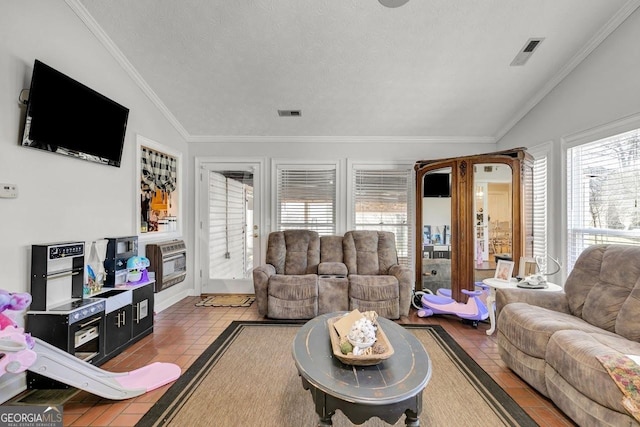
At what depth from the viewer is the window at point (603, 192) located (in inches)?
97.7

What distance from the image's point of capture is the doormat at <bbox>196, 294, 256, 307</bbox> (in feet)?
12.8

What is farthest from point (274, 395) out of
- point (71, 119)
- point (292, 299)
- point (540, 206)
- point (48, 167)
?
point (540, 206)

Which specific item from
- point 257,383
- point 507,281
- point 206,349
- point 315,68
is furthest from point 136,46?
point 507,281

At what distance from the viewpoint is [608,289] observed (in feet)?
6.86

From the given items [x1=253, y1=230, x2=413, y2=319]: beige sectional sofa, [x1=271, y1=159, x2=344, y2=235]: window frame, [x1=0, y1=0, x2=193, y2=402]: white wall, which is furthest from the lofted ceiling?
[x1=253, y1=230, x2=413, y2=319]: beige sectional sofa

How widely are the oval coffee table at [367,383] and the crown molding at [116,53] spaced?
318cm

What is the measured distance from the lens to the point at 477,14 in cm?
239

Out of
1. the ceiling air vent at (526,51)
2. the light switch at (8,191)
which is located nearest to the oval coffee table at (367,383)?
the light switch at (8,191)

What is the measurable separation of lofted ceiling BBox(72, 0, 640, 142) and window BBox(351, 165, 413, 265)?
795mm

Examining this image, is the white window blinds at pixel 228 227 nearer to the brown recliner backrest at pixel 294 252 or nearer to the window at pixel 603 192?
the brown recliner backrest at pixel 294 252

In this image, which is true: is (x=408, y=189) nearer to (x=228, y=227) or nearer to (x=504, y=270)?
(x=504, y=270)

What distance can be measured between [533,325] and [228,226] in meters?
3.89

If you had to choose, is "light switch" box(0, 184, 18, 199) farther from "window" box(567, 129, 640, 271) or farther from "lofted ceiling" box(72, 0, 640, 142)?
"window" box(567, 129, 640, 271)

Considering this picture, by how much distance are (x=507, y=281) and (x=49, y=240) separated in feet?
13.3
